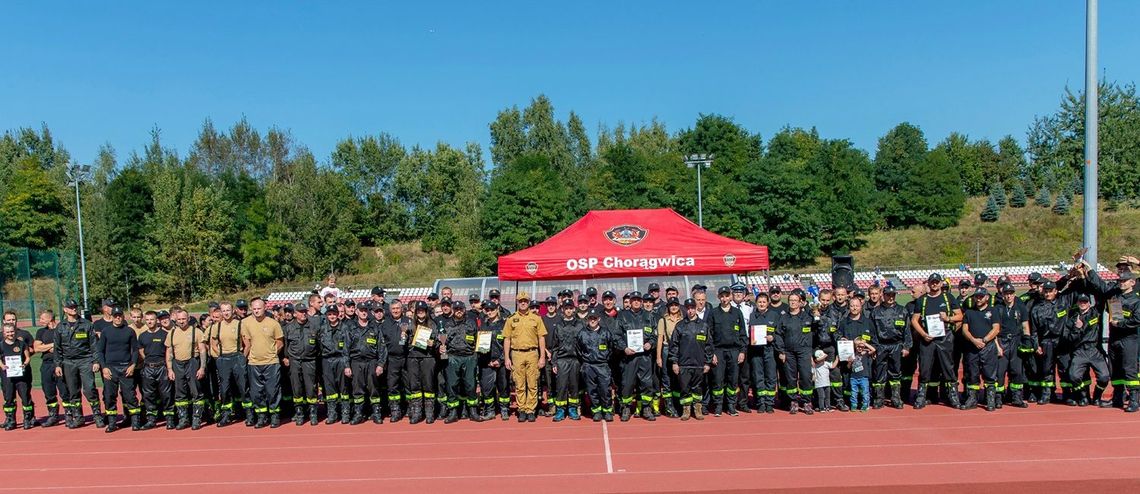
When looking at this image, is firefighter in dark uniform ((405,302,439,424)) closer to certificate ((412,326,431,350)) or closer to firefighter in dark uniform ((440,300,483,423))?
certificate ((412,326,431,350))

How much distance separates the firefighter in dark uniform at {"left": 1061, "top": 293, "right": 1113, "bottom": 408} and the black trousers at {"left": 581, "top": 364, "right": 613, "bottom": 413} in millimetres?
6113

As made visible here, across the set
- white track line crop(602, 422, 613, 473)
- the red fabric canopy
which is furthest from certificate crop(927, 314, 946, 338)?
white track line crop(602, 422, 613, 473)

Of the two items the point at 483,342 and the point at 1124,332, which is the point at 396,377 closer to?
the point at 483,342

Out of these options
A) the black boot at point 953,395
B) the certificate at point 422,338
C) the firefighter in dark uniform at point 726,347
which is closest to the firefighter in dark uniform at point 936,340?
the black boot at point 953,395

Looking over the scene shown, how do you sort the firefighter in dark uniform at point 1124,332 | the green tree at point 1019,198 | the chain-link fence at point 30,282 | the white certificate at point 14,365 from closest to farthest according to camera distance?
1. the firefighter in dark uniform at point 1124,332
2. the white certificate at point 14,365
3. the chain-link fence at point 30,282
4. the green tree at point 1019,198

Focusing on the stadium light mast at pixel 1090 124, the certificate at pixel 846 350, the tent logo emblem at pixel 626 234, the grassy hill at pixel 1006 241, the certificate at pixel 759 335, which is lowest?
the grassy hill at pixel 1006 241

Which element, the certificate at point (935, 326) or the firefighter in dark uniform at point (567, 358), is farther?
the firefighter in dark uniform at point (567, 358)

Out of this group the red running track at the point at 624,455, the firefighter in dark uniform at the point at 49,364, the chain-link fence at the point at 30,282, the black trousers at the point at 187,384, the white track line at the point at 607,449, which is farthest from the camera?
the chain-link fence at the point at 30,282

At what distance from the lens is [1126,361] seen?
378 inches

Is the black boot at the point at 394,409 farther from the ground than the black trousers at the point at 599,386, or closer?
closer

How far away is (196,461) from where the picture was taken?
8844 mm

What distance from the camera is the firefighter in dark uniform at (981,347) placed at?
32.8ft

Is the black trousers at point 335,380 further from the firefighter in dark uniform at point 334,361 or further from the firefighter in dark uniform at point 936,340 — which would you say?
the firefighter in dark uniform at point 936,340

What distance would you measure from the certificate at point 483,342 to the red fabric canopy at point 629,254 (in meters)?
3.38
